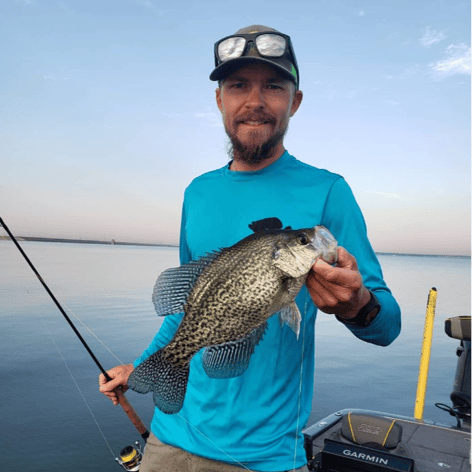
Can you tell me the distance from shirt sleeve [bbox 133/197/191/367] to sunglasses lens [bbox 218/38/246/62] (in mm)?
1009

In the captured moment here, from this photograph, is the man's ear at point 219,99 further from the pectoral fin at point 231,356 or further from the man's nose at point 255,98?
the pectoral fin at point 231,356

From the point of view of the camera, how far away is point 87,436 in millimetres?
9969

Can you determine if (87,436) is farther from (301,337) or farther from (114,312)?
(114,312)

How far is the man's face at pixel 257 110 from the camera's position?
2.51m

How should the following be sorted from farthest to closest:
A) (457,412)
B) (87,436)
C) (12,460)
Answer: (87,436) → (12,460) → (457,412)

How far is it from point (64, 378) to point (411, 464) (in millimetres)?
11985

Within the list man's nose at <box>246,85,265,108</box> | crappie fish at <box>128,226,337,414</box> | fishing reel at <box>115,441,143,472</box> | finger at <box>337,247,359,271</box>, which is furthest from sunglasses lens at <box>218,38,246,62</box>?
fishing reel at <box>115,441,143,472</box>

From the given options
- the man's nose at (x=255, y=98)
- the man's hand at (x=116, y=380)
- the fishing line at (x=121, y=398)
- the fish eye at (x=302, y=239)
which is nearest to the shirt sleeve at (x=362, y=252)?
the fish eye at (x=302, y=239)

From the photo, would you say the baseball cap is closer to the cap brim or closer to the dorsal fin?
the cap brim

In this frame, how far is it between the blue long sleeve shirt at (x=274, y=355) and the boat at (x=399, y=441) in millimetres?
2112

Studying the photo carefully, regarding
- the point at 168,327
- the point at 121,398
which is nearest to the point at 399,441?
the point at 121,398

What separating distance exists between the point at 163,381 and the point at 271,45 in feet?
6.57

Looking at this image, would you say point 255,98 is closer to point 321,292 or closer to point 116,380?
point 321,292

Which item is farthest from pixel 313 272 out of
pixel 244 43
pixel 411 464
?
pixel 411 464
